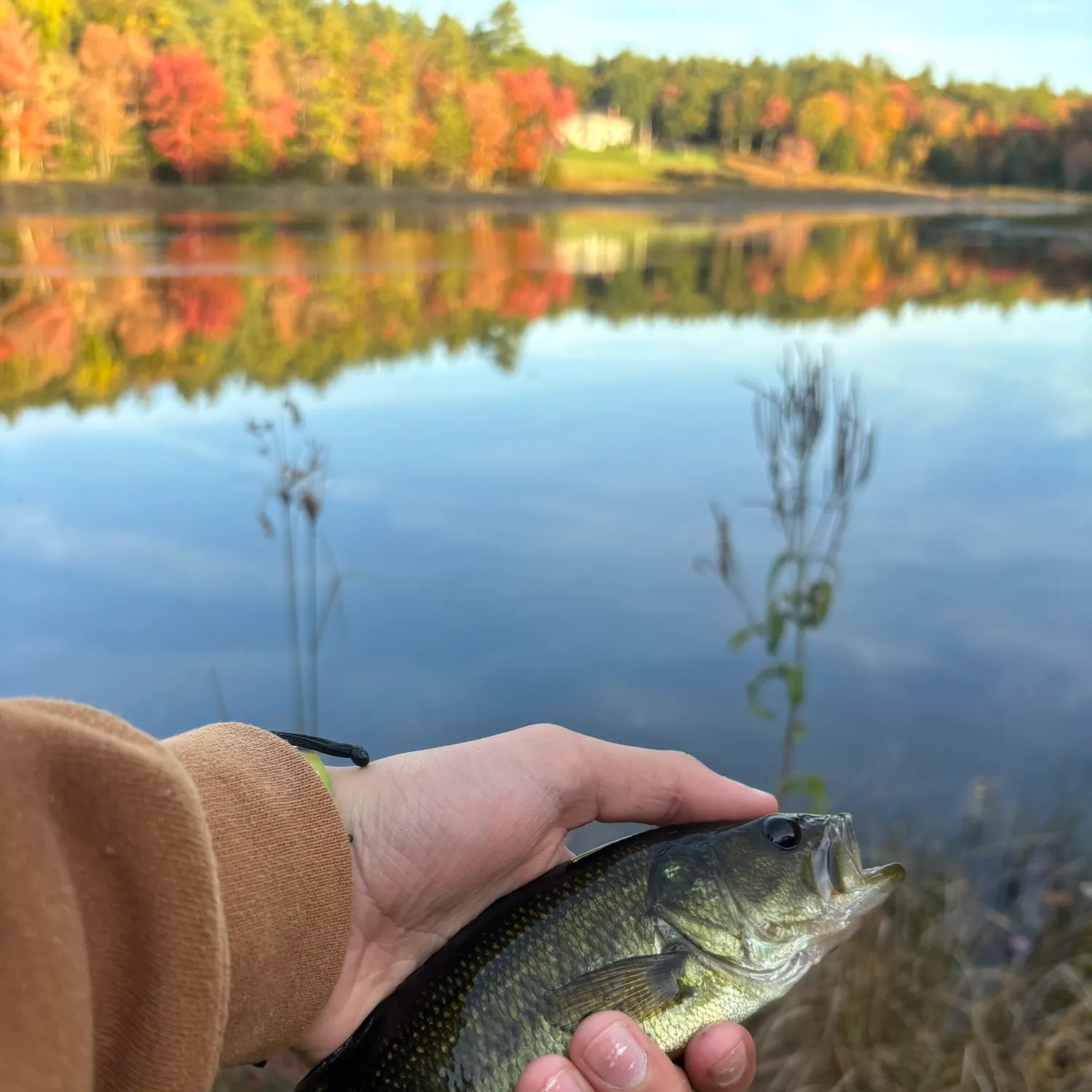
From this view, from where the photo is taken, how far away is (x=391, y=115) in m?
26.4

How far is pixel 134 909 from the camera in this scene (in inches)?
61.1

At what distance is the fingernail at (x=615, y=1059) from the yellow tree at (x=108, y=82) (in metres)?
22.5

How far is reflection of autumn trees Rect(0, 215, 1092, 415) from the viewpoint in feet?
55.4

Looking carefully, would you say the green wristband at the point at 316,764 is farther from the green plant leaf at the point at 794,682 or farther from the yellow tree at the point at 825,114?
the yellow tree at the point at 825,114

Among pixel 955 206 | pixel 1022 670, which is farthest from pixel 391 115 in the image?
pixel 955 206

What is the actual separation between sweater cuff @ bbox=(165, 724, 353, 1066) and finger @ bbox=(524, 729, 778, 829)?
20.9 inches

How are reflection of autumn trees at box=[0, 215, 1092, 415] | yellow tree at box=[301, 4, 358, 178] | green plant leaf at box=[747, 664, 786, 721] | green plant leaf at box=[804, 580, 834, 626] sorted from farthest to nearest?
yellow tree at box=[301, 4, 358, 178] → reflection of autumn trees at box=[0, 215, 1092, 415] → green plant leaf at box=[804, 580, 834, 626] → green plant leaf at box=[747, 664, 786, 721]

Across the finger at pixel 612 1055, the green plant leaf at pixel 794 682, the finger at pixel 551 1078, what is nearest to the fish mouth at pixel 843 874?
the finger at pixel 612 1055

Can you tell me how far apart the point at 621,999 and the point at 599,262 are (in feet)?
104

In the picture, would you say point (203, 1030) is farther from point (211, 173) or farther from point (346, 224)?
point (346, 224)

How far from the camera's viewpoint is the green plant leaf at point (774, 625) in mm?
3625

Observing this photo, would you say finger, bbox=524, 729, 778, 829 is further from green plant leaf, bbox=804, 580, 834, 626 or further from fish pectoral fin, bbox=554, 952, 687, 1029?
green plant leaf, bbox=804, 580, 834, 626

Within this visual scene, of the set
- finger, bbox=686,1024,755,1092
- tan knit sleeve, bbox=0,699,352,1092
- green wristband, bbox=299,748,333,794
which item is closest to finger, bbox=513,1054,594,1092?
finger, bbox=686,1024,755,1092

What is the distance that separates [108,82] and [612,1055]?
23.3m
